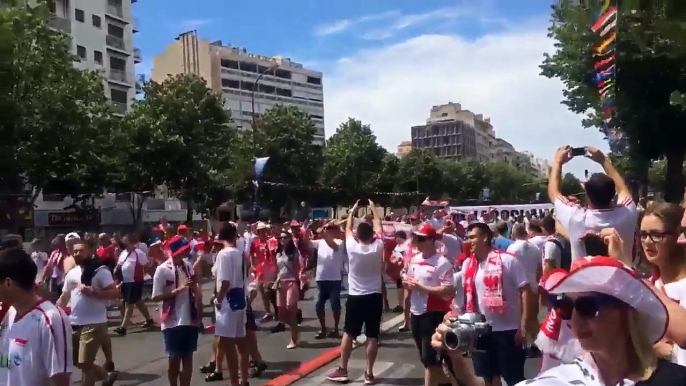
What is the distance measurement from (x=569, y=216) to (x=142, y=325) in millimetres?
10699

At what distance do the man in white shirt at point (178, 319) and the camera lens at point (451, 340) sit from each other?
15.8 ft

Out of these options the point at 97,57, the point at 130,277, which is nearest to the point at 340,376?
the point at 130,277

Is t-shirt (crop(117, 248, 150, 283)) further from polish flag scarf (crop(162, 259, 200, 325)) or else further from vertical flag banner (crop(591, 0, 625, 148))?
vertical flag banner (crop(591, 0, 625, 148))

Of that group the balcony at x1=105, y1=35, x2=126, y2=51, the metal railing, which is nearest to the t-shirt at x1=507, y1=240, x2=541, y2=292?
the balcony at x1=105, y1=35, x2=126, y2=51

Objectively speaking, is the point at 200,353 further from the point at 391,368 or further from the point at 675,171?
the point at 675,171

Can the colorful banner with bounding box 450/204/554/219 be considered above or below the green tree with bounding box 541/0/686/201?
below

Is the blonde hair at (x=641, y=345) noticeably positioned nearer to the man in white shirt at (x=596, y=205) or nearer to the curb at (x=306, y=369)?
the man in white shirt at (x=596, y=205)

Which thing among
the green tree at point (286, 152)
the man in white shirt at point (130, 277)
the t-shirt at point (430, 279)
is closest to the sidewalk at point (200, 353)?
the man in white shirt at point (130, 277)

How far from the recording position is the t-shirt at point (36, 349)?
12.6ft

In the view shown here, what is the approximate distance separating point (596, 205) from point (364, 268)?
14.8 ft

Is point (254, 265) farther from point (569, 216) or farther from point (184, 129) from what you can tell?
point (184, 129)

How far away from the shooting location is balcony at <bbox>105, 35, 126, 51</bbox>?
57.3m

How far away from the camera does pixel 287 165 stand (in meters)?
41.7

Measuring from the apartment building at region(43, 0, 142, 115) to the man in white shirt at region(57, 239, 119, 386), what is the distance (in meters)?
48.0
